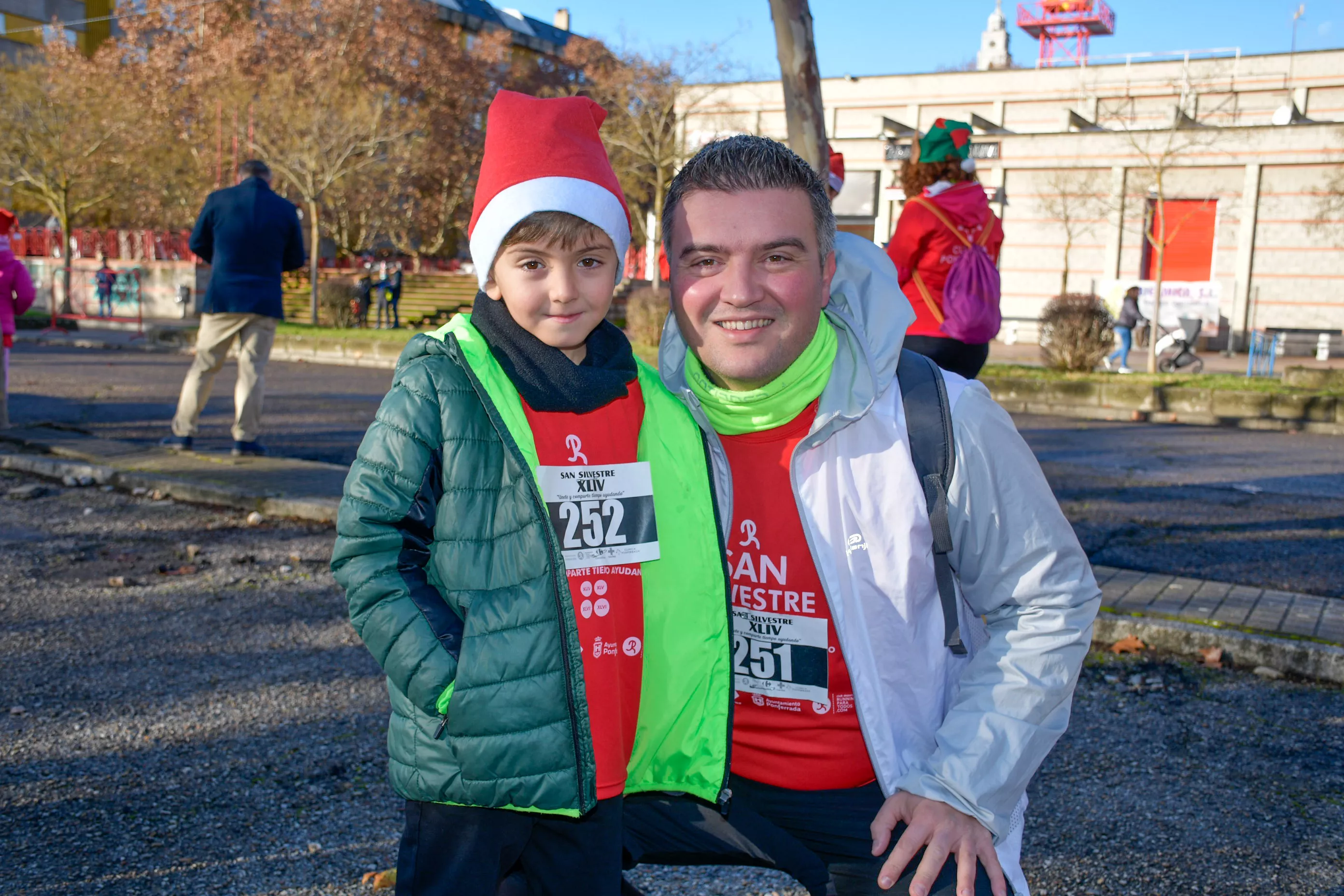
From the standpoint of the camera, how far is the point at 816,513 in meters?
2.10

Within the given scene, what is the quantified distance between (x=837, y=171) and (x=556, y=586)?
6.74 m

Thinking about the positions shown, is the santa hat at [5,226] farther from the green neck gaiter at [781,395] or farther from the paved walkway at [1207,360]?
the paved walkway at [1207,360]

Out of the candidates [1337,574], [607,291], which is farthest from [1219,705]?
[607,291]

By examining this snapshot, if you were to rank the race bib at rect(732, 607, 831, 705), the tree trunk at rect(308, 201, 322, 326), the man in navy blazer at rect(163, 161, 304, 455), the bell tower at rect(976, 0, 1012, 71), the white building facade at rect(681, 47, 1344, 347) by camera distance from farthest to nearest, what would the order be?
the bell tower at rect(976, 0, 1012, 71) → the white building facade at rect(681, 47, 1344, 347) → the tree trunk at rect(308, 201, 322, 326) → the man in navy blazer at rect(163, 161, 304, 455) → the race bib at rect(732, 607, 831, 705)

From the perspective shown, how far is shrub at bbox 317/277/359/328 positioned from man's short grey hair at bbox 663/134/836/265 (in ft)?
86.1

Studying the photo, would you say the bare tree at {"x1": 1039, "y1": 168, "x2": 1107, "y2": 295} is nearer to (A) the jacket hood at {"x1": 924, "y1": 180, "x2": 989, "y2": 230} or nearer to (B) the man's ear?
(A) the jacket hood at {"x1": 924, "y1": 180, "x2": 989, "y2": 230}

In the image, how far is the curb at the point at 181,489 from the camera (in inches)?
265

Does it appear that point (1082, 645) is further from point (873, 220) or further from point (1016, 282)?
point (873, 220)

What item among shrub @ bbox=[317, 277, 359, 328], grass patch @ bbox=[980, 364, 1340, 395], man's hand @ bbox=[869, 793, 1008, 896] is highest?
shrub @ bbox=[317, 277, 359, 328]

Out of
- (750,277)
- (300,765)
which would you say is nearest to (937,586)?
(750,277)

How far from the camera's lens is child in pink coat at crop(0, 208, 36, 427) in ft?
30.1

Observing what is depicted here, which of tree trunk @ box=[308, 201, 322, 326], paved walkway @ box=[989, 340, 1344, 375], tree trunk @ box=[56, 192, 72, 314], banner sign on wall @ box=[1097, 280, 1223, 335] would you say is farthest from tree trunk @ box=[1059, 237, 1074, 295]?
tree trunk @ box=[56, 192, 72, 314]

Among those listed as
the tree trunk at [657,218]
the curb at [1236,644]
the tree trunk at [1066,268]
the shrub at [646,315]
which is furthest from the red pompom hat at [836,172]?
the tree trunk at [1066,268]

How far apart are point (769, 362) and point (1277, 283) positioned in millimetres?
40184
